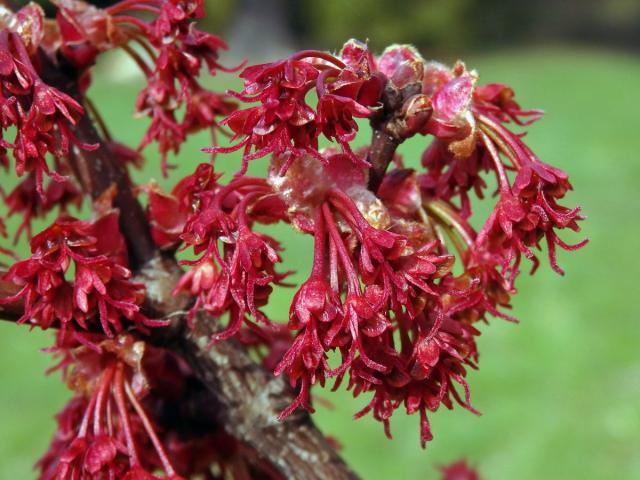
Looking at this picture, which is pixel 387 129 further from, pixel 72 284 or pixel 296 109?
pixel 72 284

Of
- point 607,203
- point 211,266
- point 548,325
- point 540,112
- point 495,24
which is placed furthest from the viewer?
point 495,24

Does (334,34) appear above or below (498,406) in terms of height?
below

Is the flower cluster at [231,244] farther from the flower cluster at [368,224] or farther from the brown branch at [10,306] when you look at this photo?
the brown branch at [10,306]

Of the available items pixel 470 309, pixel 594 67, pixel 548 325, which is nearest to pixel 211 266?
pixel 470 309

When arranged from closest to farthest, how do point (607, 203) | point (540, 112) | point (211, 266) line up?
1. point (211, 266)
2. point (540, 112)
3. point (607, 203)

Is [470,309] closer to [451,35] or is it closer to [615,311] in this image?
[615,311]

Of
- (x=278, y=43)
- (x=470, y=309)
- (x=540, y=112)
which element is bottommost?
(x=278, y=43)

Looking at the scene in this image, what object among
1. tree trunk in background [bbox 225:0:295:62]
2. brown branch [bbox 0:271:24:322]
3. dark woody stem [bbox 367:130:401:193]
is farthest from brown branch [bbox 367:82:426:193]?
tree trunk in background [bbox 225:0:295:62]

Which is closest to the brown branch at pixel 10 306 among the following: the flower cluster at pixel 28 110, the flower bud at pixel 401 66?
the flower cluster at pixel 28 110

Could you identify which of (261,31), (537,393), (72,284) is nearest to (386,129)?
(72,284)
